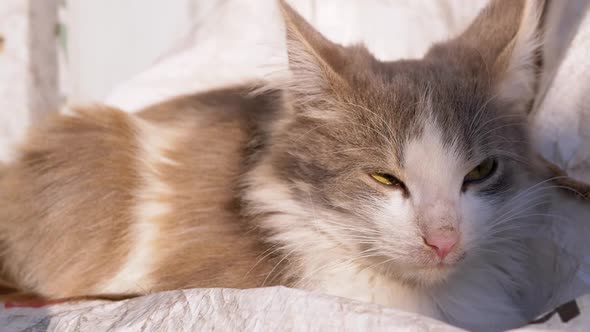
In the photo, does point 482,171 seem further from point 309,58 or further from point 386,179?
point 309,58

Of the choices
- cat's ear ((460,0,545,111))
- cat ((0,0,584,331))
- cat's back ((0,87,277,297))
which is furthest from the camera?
cat's back ((0,87,277,297))

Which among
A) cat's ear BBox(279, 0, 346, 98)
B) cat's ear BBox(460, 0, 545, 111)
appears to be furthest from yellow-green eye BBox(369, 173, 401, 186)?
cat's ear BBox(460, 0, 545, 111)

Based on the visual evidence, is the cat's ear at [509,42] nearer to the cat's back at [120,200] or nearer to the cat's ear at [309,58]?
the cat's ear at [309,58]

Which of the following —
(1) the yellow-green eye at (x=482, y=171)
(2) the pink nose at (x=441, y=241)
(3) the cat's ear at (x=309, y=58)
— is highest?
(3) the cat's ear at (x=309, y=58)

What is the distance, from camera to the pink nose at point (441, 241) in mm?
1438

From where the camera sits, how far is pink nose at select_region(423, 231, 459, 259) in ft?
4.72

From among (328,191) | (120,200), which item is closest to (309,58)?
(328,191)

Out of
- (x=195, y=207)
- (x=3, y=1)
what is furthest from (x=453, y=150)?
(x=3, y=1)

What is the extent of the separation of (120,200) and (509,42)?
4.01 ft

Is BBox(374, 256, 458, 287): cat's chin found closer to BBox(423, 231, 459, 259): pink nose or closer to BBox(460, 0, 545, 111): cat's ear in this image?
BBox(423, 231, 459, 259): pink nose

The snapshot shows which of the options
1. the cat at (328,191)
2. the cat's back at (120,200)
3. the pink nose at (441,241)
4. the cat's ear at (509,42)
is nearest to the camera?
the pink nose at (441,241)

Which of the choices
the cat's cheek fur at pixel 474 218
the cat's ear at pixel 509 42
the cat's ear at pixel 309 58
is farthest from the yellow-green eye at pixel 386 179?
the cat's ear at pixel 509 42

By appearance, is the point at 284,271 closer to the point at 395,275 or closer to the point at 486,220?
the point at 395,275

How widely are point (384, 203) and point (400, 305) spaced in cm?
29
